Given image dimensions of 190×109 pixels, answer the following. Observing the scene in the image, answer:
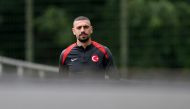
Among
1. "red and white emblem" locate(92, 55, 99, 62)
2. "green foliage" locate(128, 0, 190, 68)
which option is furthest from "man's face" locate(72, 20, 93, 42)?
"green foliage" locate(128, 0, 190, 68)

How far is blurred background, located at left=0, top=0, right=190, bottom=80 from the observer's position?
15281 mm

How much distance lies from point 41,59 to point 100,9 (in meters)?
2.05

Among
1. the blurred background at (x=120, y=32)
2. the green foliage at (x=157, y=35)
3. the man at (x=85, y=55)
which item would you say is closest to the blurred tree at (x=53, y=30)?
the blurred background at (x=120, y=32)

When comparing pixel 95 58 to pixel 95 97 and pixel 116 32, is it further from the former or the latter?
pixel 116 32

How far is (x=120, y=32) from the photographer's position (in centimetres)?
1530

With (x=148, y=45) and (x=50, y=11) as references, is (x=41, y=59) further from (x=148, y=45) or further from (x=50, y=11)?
(x=148, y=45)

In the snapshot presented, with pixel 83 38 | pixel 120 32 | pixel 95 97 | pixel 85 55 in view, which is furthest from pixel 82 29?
pixel 120 32

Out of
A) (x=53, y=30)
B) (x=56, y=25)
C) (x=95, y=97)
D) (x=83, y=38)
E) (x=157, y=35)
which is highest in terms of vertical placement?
(x=56, y=25)

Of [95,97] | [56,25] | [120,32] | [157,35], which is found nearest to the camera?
[95,97]

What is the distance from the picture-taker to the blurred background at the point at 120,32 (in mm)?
15281

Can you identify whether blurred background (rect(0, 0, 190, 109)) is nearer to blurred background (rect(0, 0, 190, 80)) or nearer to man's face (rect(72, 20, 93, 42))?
blurred background (rect(0, 0, 190, 80))

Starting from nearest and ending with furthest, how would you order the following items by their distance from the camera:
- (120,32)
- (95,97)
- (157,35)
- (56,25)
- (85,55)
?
(95,97)
(85,55)
(120,32)
(157,35)
(56,25)

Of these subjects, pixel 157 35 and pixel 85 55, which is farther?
pixel 157 35

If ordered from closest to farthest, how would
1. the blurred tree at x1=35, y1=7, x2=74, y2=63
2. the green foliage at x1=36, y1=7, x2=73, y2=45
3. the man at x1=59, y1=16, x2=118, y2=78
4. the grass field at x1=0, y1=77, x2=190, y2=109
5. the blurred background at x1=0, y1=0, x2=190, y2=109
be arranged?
the grass field at x1=0, y1=77, x2=190, y2=109 < the man at x1=59, y1=16, x2=118, y2=78 < the blurred background at x1=0, y1=0, x2=190, y2=109 < the blurred tree at x1=35, y1=7, x2=74, y2=63 < the green foliage at x1=36, y1=7, x2=73, y2=45
